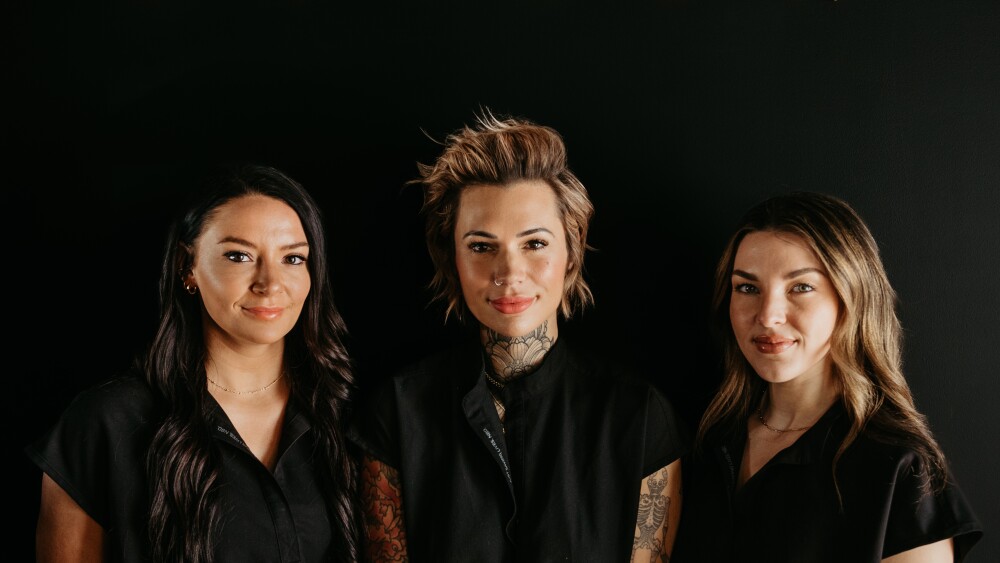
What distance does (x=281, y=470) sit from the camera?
2.52 meters

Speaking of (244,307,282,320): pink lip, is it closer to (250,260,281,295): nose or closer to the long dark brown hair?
(250,260,281,295): nose

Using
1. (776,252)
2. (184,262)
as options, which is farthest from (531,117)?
(184,262)

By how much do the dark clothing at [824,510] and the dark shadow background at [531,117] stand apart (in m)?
0.58

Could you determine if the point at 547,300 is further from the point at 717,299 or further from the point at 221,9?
the point at 221,9

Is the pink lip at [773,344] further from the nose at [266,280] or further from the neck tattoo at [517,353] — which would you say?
the nose at [266,280]

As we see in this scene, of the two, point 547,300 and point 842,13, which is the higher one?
point 842,13

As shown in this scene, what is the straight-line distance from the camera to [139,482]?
2.39 metres

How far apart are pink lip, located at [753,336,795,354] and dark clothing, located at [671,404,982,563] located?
268mm

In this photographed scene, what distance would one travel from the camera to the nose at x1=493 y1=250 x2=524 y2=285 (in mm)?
2471

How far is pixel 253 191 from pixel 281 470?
938mm

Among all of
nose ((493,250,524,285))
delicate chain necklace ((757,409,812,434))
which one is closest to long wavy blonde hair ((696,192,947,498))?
delicate chain necklace ((757,409,812,434))

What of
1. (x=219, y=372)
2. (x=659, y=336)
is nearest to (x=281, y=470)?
(x=219, y=372)

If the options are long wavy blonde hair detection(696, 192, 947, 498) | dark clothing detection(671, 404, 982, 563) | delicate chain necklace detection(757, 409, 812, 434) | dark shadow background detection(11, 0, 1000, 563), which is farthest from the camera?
dark shadow background detection(11, 0, 1000, 563)

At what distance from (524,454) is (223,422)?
1.00 m
